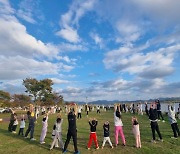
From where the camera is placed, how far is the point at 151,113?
14984 mm

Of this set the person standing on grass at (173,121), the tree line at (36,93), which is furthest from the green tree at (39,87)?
the person standing on grass at (173,121)

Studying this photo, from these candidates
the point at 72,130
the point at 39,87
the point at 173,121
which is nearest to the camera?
the point at 72,130

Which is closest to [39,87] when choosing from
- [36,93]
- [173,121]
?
[36,93]

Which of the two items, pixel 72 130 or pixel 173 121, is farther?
pixel 173 121

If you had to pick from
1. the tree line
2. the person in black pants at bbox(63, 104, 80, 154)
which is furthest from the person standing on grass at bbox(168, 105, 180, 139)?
the tree line

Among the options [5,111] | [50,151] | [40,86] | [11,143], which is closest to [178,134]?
[50,151]

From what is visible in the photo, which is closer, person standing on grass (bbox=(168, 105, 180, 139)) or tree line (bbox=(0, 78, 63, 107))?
person standing on grass (bbox=(168, 105, 180, 139))

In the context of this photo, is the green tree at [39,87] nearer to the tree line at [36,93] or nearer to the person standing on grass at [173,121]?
the tree line at [36,93]

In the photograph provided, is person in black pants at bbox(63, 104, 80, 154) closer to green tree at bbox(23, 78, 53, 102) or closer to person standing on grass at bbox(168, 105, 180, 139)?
person standing on grass at bbox(168, 105, 180, 139)

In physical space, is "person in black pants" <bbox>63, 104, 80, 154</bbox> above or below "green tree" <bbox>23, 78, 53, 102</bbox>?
below

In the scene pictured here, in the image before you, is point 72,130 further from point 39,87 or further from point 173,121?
point 39,87

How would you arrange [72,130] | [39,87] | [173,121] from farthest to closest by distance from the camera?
[39,87] < [173,121] < [72,130]

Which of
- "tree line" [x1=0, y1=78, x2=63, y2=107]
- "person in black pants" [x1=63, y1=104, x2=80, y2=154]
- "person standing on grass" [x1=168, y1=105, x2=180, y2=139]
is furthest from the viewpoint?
"tree line" [x1=0, y1=78, x2=63, y2=107]

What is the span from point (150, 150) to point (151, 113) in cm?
256
